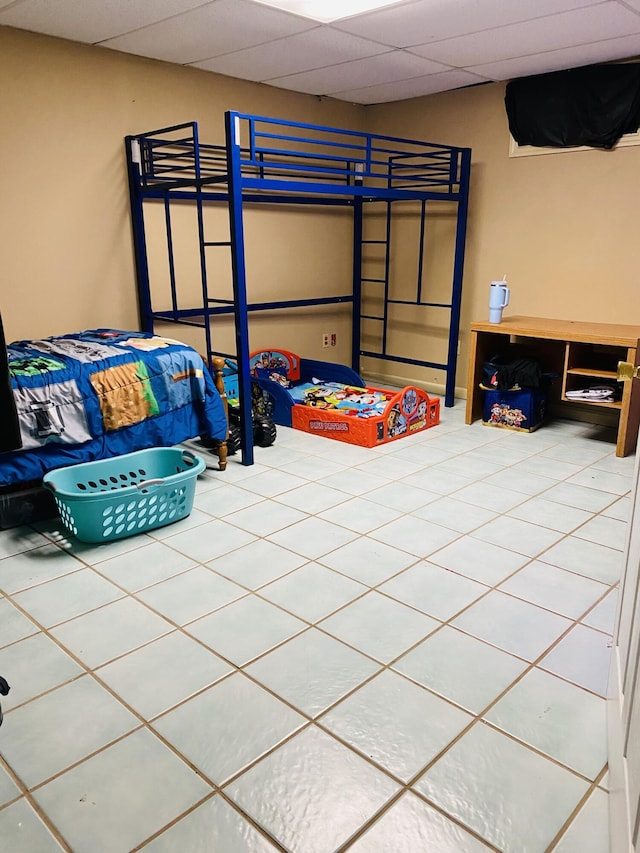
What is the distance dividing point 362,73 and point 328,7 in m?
1.19

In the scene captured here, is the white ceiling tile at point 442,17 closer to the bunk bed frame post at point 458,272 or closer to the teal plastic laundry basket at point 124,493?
the bunk bed frame post at point 458,272

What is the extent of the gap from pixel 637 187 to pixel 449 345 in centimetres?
158

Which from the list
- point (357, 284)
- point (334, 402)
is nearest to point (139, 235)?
point (334, 402)

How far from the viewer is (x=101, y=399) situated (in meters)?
2.96

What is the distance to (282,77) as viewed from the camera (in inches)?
170

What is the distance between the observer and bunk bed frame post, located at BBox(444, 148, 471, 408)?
4.55 meters

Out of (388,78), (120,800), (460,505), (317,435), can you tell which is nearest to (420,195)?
(388,78)

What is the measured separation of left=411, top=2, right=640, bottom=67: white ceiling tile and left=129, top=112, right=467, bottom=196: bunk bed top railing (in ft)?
1.96

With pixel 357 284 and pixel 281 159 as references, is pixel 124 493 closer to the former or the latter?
pixel 281 159

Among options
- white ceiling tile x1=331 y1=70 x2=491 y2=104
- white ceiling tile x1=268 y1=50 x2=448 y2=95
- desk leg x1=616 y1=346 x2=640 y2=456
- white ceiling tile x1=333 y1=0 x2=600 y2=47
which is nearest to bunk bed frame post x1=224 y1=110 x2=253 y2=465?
white ceiling tile x1=333 y1=0 x2=600 y2=47

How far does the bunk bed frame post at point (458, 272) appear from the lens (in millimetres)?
4551

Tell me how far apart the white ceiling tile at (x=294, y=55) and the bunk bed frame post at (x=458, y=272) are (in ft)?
3.76

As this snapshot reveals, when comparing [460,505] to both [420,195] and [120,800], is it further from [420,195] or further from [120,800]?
[420,195]

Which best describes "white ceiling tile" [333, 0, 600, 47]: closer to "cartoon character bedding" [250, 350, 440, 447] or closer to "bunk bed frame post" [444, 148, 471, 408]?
"bunk bed frame post" [444, 148, 471, 408]
